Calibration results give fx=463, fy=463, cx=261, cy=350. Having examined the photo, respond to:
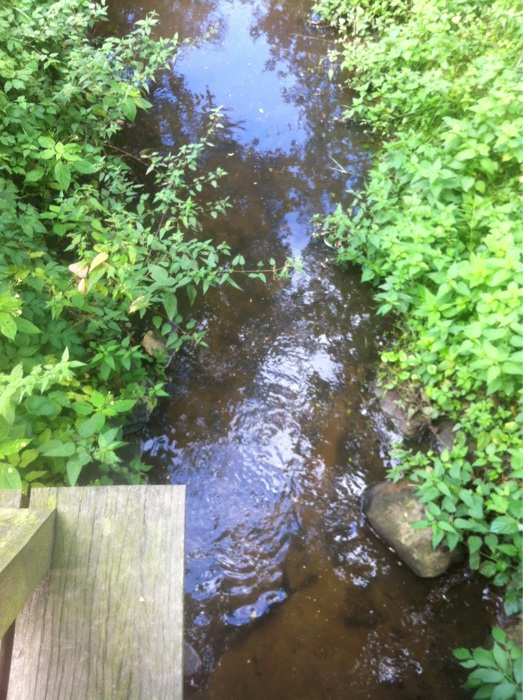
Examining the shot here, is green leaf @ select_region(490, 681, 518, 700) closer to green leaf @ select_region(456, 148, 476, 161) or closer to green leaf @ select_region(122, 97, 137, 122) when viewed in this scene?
green leaf @ select_region(456, 148, 476, 161)

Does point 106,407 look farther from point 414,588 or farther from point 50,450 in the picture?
point 414,588

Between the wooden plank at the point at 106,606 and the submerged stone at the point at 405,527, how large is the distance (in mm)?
2229

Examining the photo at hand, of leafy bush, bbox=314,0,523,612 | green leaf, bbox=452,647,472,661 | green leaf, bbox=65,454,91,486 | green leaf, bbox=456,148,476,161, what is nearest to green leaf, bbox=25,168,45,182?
green leaf, bbox=65,454,91,486

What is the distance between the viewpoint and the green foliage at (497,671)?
2135 mm

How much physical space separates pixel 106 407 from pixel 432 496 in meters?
1.95

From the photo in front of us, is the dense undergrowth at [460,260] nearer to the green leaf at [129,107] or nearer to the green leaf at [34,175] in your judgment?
the green leaf at [129,107]

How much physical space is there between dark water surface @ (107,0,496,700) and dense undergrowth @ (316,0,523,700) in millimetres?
294

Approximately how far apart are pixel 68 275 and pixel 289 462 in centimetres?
192

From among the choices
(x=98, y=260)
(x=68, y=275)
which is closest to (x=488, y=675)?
(x=98, y=260)

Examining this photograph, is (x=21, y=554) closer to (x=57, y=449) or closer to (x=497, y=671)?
(x=57, y=449)

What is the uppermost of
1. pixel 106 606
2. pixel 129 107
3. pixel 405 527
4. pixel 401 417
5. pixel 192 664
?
pixel 129 107

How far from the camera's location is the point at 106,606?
983 mm

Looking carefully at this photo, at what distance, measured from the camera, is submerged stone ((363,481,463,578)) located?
9.25 ft

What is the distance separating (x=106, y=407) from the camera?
8.23ft
